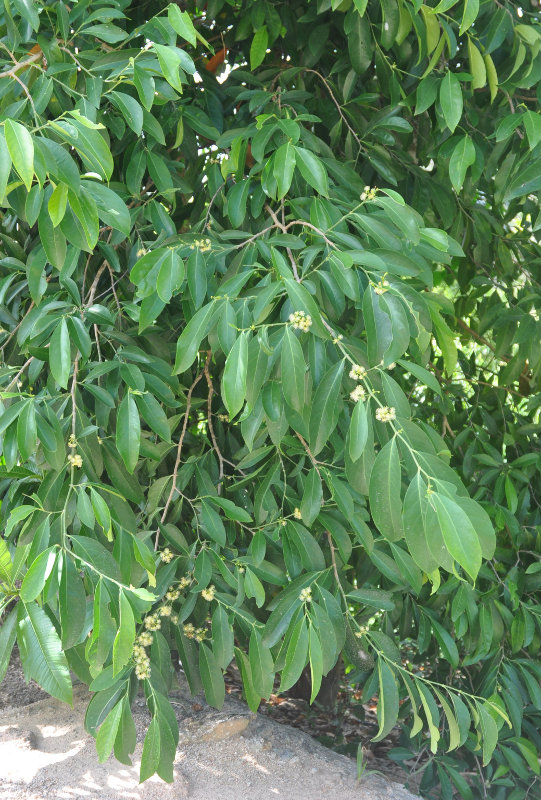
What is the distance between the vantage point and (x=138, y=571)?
1.27 meters

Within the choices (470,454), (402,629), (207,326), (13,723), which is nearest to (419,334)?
(207,326)

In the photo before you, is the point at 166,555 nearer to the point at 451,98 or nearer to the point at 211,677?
the point at 211,677

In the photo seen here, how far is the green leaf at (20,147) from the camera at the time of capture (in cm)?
91

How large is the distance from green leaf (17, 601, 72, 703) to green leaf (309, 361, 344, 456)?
439 millimetres

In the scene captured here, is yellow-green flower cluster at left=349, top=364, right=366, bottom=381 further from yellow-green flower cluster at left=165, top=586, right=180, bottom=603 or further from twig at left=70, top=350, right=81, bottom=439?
yellow-green flower cluster at left=165, top=586, right=180, bottom=603

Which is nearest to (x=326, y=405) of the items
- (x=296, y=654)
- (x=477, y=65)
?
(x=296, y=654)

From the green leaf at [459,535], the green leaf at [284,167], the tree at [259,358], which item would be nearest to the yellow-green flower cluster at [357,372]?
the tree at [259,358]

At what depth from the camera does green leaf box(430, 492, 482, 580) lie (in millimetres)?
917

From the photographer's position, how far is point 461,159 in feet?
5.15

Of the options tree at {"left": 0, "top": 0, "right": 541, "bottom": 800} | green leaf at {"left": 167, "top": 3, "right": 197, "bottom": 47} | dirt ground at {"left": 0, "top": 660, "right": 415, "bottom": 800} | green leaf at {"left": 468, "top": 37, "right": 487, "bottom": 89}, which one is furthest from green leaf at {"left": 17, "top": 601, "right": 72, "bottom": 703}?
green leaf at {"left": 468, "top": 37, "right": 487, "bottom": 89}

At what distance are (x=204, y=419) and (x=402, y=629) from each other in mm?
769

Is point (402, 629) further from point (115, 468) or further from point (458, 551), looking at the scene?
point (458, 551)

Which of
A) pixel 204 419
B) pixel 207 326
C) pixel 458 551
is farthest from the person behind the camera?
pixel 204 419

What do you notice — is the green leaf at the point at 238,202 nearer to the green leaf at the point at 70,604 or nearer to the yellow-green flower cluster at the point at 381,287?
the yellow-green flower cluster at the point at 381,287
